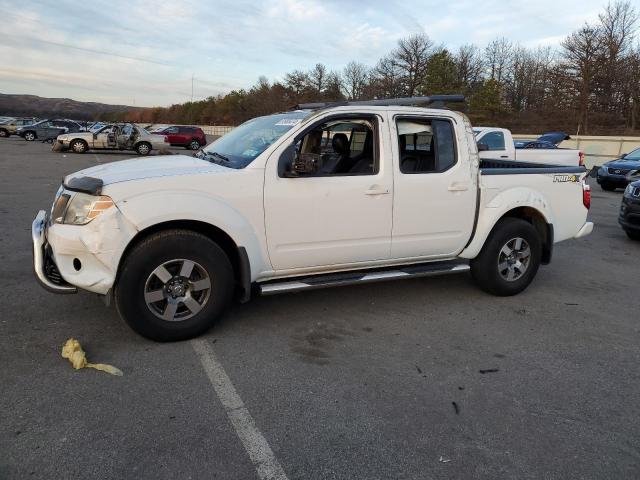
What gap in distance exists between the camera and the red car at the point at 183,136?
36.6 metres

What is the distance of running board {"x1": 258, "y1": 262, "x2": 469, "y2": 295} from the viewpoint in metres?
4.19

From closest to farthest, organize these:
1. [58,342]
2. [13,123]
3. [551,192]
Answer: [58,342] → [551,192] → [13,123]

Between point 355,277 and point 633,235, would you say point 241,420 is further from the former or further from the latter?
point 633,235

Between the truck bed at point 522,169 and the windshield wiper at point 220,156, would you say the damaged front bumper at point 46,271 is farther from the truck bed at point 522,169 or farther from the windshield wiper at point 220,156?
the truck bed at point 522,169

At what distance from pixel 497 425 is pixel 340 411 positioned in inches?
36.8

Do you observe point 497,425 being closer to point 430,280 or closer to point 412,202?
point 412,202

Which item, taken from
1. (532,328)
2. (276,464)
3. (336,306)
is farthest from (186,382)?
(532,328)

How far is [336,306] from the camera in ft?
16.1

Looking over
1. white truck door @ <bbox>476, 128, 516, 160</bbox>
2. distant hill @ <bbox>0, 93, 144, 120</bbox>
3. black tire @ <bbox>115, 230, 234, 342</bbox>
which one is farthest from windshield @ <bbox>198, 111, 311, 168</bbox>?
distant hill @ <bbox>0, 93, 144, 120</bbox>

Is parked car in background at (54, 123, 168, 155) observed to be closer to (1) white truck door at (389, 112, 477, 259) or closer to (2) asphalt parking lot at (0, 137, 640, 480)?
(2) asphalt parking lot at (0, 137, 640, 480)

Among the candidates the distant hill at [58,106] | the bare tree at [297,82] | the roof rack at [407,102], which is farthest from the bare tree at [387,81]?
the distant hill at [58,106]

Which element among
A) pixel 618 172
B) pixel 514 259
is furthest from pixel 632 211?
pixel 618 172

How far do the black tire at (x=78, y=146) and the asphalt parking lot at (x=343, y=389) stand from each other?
22.8 metres

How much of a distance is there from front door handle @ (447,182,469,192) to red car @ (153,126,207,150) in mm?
34224
